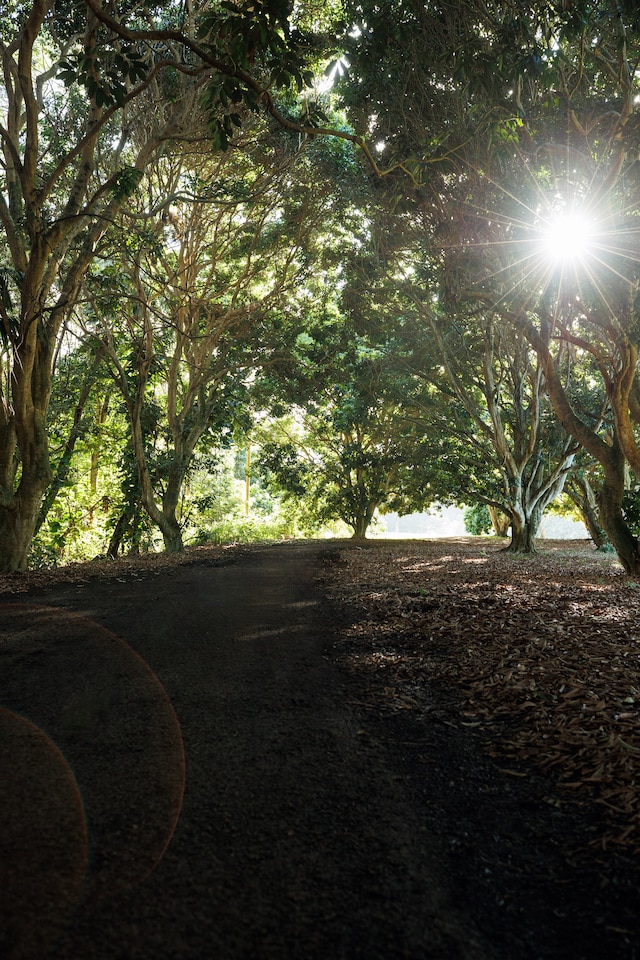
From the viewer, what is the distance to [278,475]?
21.3m

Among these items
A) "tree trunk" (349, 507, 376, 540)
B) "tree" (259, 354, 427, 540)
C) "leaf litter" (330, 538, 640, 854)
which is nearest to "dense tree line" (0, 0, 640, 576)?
"tree" (259, 354, 427, 540)

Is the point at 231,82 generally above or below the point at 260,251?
below

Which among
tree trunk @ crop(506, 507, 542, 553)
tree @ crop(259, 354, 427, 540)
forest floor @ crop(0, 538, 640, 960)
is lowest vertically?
forest floor @ crop(0, 538, 640, 960)

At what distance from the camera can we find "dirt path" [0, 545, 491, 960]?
66.8 inches

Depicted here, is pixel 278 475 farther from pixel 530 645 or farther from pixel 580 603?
pixel 530 645

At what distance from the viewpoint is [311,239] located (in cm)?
1552

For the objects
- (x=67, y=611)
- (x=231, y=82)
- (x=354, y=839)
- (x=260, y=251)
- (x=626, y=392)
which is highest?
(x=260, y=251)

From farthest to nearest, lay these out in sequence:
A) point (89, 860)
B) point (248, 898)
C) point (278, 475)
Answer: point (278, 475), point (89, 860), point (248, 898)

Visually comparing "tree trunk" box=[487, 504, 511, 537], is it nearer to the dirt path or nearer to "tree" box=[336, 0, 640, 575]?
"tree" box=[336, 0, 640, 575]

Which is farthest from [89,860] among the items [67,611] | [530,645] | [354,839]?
[67,611]

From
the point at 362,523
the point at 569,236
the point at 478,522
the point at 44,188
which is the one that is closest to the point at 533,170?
the point at 569,236

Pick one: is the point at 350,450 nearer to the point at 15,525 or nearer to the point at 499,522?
the point at 499,522

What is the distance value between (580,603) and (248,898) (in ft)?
19.2

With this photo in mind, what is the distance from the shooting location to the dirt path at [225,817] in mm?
1697
